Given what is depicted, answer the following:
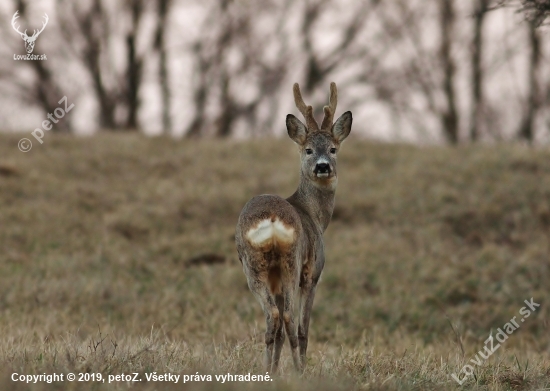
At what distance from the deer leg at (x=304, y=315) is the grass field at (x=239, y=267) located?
10.8 inches

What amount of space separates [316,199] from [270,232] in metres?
1.27

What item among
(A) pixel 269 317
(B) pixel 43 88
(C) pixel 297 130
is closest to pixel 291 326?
(A) pixel 269 317

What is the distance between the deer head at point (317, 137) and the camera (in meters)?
6.88

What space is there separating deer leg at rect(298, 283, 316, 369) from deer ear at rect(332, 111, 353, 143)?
154 centimetres

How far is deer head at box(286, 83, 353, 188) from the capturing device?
22.6 ft

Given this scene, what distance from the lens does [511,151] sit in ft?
57.2

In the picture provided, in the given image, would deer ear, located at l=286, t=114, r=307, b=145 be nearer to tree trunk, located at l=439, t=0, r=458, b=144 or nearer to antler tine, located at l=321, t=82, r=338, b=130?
antler tine, located at l=321, t=82, r=338, b=130

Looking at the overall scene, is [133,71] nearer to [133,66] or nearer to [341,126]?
[133,66]

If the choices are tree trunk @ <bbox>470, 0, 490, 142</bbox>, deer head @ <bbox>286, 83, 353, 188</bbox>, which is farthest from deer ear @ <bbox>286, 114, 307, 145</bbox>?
tree trunk @ <bbox>470, 0, 490, 142</bbox>

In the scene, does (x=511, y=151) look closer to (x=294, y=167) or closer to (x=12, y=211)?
(x=294, y=167)

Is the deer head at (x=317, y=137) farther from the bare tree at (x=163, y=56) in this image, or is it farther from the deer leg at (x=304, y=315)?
the bare tree at (x=163, y=56)

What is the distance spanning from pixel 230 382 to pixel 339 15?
96.6 feet

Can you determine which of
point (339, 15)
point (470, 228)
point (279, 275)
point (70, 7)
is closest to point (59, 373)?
point (279, 275)

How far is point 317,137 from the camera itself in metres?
6.96
